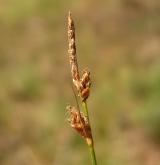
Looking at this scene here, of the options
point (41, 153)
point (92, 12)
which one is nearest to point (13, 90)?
point (41, 153)

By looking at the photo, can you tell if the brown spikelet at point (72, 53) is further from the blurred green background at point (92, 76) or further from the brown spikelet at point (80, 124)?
the blurred green background at point (92, 76)

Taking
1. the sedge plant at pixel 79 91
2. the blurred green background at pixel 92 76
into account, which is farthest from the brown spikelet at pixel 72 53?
the blurred green background at pixel 92 76

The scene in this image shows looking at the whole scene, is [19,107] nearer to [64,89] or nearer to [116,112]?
[64,89]

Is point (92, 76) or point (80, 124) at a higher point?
point (80, 124)

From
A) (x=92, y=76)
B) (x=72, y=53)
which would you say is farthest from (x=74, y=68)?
(x=92, y=76)

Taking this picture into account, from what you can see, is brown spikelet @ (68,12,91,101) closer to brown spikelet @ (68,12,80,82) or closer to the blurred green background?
brown spikelet @ (68,12,80,82)

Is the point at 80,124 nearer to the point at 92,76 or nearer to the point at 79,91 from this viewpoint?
the point at 79,91
